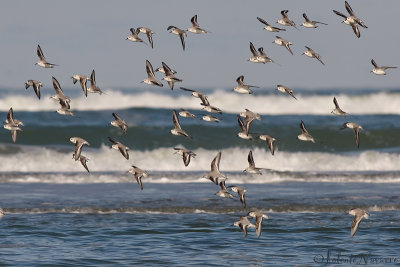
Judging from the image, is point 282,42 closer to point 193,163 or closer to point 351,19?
point 351,19

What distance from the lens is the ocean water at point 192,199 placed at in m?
15.6

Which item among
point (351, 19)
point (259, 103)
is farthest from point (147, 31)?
point (259, 103)

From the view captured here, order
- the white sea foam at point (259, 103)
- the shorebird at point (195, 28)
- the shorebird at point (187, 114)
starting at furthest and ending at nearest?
the white sea foam at point (259, 103) → the shorebird at point (195, 28) → the shorebird at point (187, 114)

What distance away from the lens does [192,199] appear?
22719mm

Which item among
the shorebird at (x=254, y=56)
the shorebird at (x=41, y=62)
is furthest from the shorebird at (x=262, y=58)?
the shorebird at (x=41, y=62)

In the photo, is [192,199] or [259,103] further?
[259,103]

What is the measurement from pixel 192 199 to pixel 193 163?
12043 mm

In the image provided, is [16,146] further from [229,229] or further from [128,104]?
[128,104]

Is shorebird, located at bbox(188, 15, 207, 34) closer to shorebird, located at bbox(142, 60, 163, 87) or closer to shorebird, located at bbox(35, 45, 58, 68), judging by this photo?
shorebird, located at bbox(142, 60, 163, 87)

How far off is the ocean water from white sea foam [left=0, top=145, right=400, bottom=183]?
0.18 feet

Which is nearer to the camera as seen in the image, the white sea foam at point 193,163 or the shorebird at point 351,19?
the shorebird at point 351,19

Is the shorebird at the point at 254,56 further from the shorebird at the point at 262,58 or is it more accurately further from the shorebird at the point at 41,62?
the shorebird at the point at 41,62

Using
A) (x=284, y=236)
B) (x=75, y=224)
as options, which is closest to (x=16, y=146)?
(x=75, y=224)

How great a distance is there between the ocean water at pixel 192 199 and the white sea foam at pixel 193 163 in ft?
0.18
